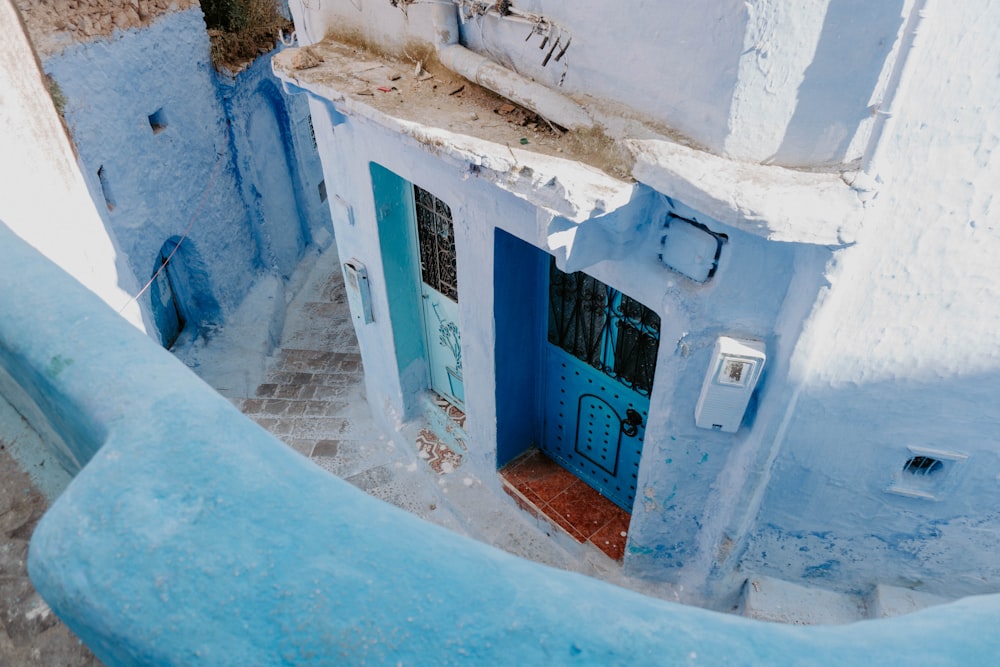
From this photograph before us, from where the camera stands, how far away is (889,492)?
157 inches

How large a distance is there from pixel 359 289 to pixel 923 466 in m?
4.57

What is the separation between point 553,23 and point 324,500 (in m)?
3.14

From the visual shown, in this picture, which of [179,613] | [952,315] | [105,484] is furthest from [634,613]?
[952,315]

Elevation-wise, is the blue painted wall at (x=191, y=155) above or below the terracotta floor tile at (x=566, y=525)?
above

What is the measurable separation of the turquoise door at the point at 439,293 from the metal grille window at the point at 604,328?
920 mm

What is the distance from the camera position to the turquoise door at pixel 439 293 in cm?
570

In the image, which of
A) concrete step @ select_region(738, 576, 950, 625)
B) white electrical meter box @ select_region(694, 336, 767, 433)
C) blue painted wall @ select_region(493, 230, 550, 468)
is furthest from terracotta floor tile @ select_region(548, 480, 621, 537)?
white electrical meter box @ select_region(694, 336, 767, 433)

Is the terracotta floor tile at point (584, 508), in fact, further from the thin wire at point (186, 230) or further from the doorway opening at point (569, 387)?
the thin wire at point (186, 230)

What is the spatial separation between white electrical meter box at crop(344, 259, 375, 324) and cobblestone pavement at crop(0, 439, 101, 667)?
14.5 feet

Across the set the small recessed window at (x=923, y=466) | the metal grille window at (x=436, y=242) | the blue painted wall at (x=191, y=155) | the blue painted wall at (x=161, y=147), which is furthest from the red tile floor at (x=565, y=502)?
the blue painted wall at (x=161, y=147)

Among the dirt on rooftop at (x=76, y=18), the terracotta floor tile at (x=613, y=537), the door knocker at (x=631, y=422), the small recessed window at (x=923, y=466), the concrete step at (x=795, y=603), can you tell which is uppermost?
the dirt on rooftop at (x=76, y=18)

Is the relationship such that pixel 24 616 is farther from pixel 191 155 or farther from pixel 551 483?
pixel 191 155

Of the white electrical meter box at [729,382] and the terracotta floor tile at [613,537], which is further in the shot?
the terracotta floor tile at [613,537]

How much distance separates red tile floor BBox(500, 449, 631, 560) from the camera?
5617mm
